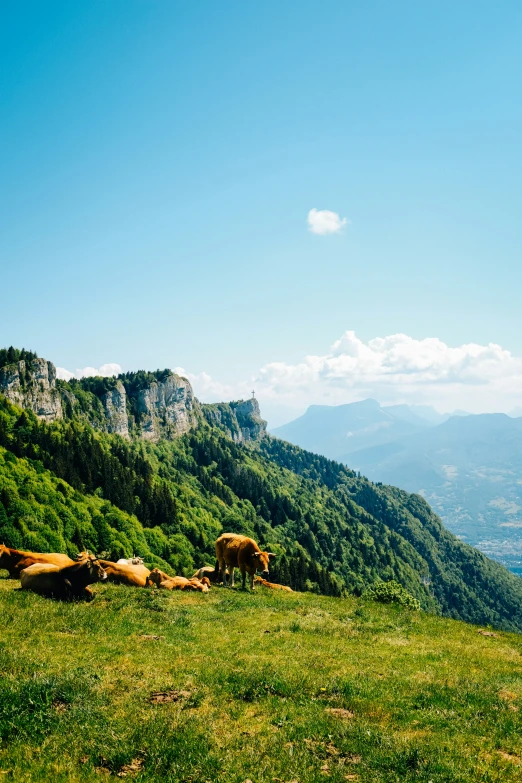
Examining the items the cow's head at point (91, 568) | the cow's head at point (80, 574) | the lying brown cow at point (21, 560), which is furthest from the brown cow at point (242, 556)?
the cow's head at point (80, 574)

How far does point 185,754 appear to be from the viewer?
8.92 m

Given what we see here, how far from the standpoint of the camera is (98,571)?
2011 cm

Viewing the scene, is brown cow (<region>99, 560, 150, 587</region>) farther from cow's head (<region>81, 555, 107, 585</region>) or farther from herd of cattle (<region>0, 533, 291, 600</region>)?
cow's head (<region>81, 555, 107, 585</region>)

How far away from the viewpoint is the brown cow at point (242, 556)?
2798cm

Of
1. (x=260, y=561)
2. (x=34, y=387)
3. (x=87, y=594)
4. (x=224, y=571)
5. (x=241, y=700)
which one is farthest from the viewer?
(x=34, y=387)

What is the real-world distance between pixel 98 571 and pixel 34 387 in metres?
152

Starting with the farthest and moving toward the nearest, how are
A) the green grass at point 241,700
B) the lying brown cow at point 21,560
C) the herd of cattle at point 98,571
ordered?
the lying brown cow at point 21,560, the herd of cattle at point 98,571, the green grass at point 241,700

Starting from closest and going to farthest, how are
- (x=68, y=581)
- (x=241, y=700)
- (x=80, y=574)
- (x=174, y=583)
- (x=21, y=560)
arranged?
(x=241, y=700)
(x=68, y=581)
(x=80, y=574)
(x=21, y=560)
(x=174, y=583)

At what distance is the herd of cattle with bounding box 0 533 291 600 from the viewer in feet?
64.5

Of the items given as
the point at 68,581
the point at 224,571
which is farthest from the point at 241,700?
the point at 224,571

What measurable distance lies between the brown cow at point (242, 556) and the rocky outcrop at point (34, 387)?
132513 mm

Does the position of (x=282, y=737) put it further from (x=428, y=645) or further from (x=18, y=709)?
(x=428, y=645)

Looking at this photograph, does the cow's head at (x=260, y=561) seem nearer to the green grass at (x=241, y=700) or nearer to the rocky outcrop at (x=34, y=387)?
the green grass at (x=241, y=700)

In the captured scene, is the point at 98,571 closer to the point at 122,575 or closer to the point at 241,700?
the point at 122,575
